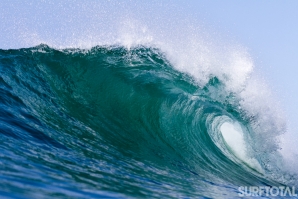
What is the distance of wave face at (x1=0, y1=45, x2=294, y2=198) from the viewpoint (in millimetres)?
3385

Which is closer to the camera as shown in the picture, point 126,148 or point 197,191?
point 197,191

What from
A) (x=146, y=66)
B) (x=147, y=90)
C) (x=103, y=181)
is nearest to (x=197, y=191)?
(x=103, y=181)

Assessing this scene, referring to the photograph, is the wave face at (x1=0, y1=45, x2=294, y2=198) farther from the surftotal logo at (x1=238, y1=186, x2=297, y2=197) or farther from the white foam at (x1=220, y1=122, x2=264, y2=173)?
the surftotal logo at (x1=238, y1=186, x2=297, y2=197)

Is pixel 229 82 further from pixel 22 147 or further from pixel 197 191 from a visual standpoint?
pixel 22 147

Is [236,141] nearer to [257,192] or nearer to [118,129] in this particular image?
[118,129]

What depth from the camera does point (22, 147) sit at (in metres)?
3.98

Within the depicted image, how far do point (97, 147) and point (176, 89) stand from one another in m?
5.88

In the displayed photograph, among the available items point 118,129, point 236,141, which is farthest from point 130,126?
point 236,141

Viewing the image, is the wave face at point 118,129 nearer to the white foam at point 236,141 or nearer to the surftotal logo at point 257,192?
the white foam at point 236,141

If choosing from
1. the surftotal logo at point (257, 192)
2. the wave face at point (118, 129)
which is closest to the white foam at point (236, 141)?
the wave face at point (118, 129)

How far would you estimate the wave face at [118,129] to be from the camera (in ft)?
11.1

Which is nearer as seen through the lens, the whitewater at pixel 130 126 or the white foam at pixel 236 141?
the whitewater at pixel 130 126

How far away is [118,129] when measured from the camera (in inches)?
283

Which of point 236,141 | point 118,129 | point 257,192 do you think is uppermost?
point 236,141
